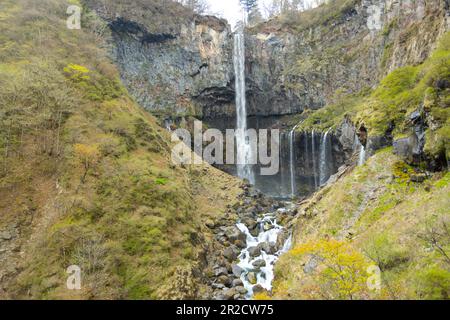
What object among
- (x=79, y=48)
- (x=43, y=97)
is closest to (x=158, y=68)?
(x=79, y=48)

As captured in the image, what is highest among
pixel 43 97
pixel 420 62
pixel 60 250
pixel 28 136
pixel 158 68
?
pixel 158 68

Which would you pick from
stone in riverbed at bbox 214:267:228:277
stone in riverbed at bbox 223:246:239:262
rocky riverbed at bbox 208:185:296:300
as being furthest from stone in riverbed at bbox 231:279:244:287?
stone in riverbed at bbox 223:246:239:262

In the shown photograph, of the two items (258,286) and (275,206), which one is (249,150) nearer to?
(275,206)

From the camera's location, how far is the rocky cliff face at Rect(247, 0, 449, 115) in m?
41.2

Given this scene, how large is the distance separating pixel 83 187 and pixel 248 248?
12199mm

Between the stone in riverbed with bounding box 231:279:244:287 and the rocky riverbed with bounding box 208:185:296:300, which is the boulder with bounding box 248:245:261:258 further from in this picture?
the stone in riverbed with bounding box 231:279:244:287

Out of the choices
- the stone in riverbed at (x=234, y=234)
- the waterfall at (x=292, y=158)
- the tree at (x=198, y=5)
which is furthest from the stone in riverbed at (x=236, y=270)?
the tree at (x=198, y=5)

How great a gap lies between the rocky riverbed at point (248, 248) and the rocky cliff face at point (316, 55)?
74.6ft

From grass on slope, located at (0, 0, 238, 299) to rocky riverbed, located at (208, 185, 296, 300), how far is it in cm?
172

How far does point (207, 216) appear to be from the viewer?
2478cm

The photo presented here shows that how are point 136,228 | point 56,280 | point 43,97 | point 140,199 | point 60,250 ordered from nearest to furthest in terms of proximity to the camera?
point 56,280 → point 60,250 → point 136,228 → point 140,199 → point 43,97

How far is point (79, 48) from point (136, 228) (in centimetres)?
2145

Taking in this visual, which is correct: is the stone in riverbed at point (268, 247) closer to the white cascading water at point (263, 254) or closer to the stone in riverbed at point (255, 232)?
the white cascading water at point (263, 254)

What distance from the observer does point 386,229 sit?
42.4 ft
